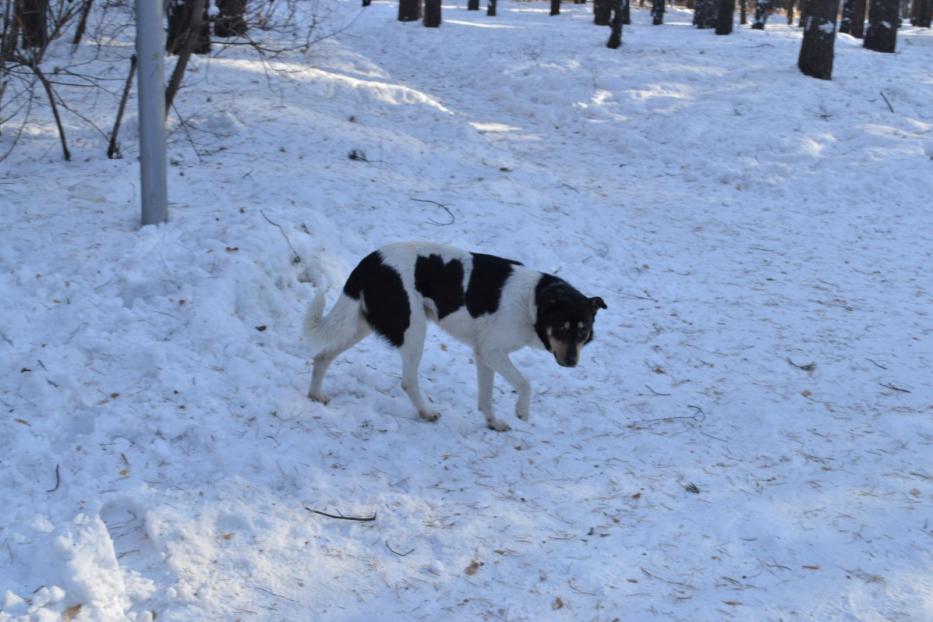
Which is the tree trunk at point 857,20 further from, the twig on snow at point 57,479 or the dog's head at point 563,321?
the twig on snow at point 57,479

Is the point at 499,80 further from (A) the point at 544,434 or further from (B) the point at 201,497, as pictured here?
(B) the point at 201,497

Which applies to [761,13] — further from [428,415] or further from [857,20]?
[428,415]

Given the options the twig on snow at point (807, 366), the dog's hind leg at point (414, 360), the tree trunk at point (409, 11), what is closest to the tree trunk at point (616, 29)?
the tree trunk at point (409, 11)

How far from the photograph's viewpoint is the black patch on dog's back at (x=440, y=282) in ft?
19.5

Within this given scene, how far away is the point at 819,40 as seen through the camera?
1677 cm

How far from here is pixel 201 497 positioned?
4.65 m

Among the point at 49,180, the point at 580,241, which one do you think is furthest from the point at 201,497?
the point at 580,241

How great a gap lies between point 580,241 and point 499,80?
9856 mm

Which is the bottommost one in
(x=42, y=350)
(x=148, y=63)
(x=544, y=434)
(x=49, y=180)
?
(x=544, y=434)

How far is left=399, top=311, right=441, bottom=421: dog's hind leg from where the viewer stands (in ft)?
19.5

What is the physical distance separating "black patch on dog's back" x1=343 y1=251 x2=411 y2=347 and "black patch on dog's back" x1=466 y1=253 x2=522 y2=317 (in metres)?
0.46

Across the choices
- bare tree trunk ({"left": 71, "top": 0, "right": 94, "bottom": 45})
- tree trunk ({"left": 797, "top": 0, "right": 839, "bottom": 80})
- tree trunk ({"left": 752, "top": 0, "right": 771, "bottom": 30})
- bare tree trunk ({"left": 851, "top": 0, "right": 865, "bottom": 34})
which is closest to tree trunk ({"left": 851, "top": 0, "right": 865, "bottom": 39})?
bare tree trunk ({"left": 851, "top": 0, "right": 865, "bottom": 34})

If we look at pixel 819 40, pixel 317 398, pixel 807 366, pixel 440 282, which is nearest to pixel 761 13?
pixel 819 40

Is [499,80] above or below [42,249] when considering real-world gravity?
above
